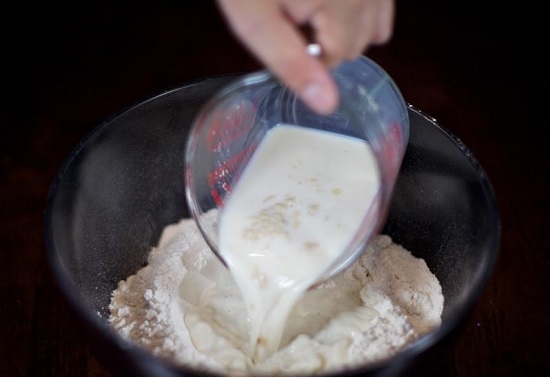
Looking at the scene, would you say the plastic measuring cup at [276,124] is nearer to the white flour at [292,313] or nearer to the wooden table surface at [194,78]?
the white flour at [292,313]

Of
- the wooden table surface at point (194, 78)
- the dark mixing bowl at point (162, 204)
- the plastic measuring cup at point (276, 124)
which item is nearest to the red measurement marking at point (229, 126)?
the plastic measuring cup at point (276, 124)

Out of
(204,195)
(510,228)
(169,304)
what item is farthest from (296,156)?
(510,228)

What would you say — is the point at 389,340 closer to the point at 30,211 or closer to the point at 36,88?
the point at 30,211

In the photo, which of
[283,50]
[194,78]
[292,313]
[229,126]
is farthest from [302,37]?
[194,78]

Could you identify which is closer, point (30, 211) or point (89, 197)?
point (89, 197)

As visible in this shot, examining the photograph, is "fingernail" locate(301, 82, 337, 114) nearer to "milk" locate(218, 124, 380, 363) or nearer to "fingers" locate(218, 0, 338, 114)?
"fingers" locate(218, 0, 338, 114)
